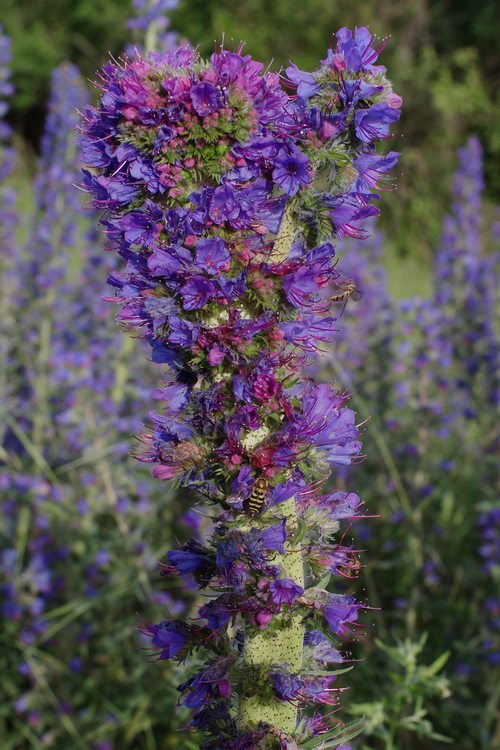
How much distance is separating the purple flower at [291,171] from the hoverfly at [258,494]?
0.58 meters

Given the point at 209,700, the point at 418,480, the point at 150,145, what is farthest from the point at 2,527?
the point at 150,145

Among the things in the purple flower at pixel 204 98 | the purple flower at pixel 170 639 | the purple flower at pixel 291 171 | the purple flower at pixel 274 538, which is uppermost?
the purple flower at pixel 204 98

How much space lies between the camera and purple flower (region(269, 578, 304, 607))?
1.61 m

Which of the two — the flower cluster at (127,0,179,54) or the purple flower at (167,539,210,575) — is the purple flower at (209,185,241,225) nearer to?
the purple flower at (167,539,210,575)

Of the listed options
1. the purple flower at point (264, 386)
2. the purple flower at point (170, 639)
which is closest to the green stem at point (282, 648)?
the purple flower at point (170, 639)

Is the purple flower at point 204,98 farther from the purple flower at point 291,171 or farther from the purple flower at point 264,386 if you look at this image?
the purple flower at point 264,386

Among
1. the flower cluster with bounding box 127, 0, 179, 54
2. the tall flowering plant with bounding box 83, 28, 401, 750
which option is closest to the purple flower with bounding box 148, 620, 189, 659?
the tall flowering plant with bounding box 83, 28, 401, 750

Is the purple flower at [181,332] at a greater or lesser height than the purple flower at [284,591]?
greater

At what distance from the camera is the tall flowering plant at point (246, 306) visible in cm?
157

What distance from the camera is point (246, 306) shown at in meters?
1.67

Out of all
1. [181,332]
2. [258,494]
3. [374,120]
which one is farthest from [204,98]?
[258,494]

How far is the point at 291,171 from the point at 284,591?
0.84 m

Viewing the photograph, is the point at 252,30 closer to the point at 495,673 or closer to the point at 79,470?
the point at 79,470

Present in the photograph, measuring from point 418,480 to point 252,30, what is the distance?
17443 mm
